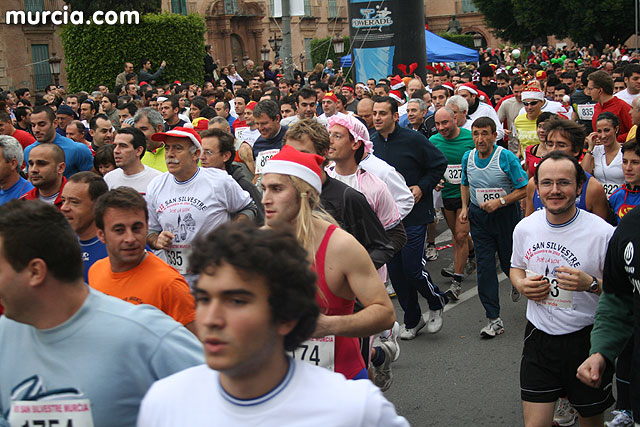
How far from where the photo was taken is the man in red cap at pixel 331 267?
345 cm

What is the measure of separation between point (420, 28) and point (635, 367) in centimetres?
1932

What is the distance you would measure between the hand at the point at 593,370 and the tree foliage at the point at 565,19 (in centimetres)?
4602

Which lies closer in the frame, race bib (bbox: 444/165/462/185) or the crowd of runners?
the crowd of runners

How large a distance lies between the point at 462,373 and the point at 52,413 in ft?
14.1

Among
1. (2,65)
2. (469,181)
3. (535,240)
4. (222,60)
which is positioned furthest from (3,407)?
(222,60)

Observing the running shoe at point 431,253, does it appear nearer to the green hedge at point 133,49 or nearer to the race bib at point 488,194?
the race bib at point 488,194

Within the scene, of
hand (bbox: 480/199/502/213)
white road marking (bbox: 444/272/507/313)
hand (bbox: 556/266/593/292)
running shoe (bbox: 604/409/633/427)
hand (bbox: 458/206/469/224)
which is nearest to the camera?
hand (bbox: 556/266/593/292)

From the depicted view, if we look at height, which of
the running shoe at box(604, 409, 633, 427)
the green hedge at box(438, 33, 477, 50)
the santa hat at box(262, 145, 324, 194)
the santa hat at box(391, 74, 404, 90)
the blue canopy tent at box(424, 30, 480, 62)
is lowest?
the running shoe at box(604, 409, 633, 427)

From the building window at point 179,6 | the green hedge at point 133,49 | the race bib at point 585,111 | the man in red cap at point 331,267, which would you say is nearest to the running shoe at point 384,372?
the man in red cap at point 331,267

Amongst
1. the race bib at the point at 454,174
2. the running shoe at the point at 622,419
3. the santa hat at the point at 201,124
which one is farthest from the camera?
the santa hat at the point at 201,124

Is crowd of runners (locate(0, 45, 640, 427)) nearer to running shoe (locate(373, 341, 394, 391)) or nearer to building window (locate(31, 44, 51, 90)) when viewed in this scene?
running shoe (locate(373, 341, 394, 391))

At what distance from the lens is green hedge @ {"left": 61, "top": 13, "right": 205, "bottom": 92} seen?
2720cm

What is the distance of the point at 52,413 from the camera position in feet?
7.84

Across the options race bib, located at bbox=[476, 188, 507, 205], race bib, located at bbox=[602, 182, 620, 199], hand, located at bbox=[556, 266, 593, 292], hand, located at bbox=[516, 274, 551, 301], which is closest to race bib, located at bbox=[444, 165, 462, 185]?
race bib, located at bbox=[476, 188, 507, 205]
